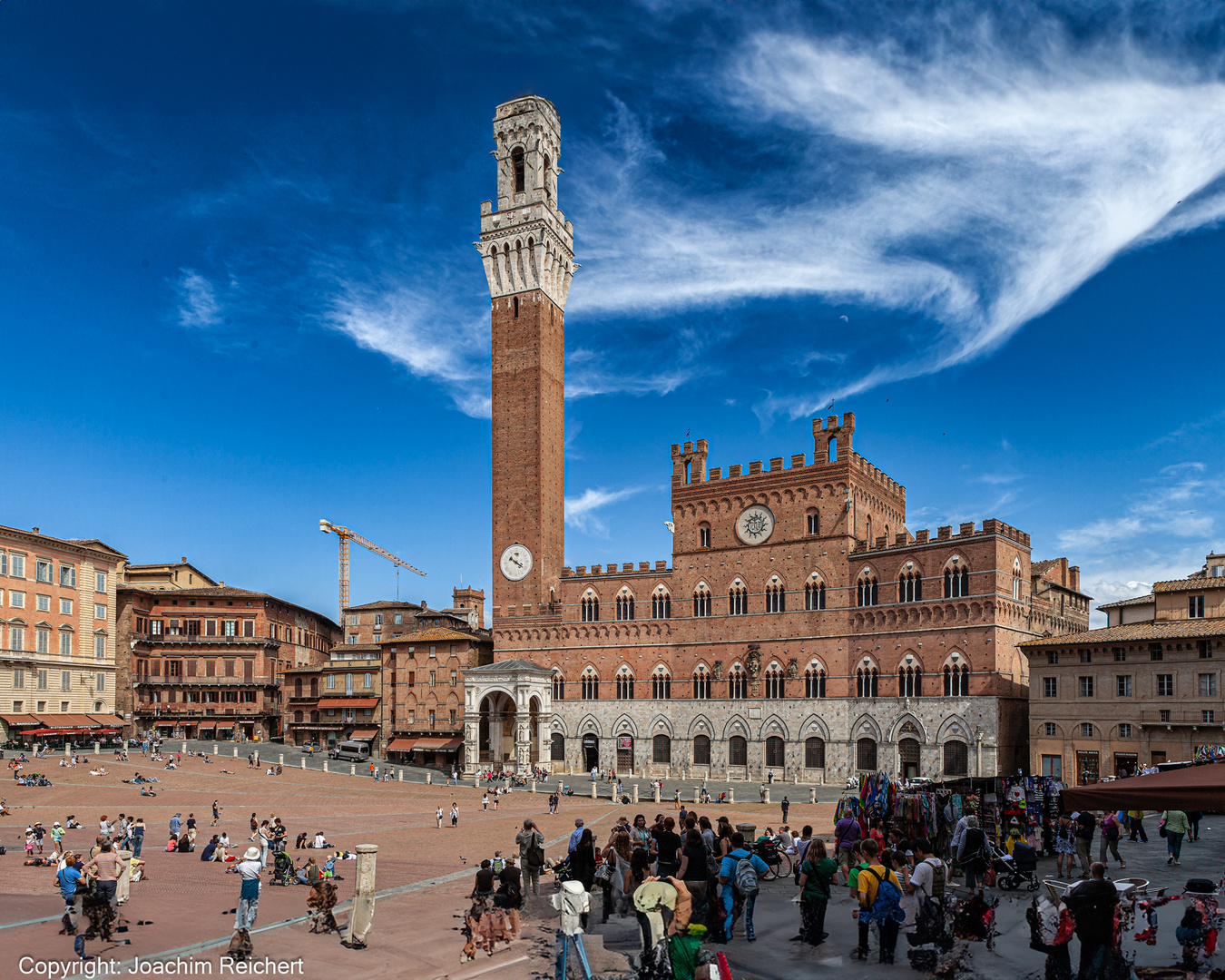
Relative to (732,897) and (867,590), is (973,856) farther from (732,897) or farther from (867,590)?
(867,590)

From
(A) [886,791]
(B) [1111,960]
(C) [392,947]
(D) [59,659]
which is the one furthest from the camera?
(D) [59,659]

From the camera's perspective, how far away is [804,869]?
14.5m

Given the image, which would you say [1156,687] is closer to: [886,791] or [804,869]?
[886,791]

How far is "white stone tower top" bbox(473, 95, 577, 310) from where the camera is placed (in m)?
70.4

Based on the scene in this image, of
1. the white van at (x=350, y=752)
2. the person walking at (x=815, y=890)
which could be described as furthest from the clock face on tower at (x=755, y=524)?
the person walking at (x=815, y=890)

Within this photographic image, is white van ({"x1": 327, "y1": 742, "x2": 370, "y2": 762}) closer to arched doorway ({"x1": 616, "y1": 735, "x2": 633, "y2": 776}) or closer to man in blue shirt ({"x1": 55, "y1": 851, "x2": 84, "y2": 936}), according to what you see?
arched doorway ({"x1": 616, "y1": 735, "x2": 633, "y2": 776})

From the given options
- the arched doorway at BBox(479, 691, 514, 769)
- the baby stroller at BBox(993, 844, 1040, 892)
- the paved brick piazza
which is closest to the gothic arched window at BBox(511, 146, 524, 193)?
the arched doorway at BBox(479, 691, 514, 769)

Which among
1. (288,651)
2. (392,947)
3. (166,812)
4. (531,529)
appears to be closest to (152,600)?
(288,651)

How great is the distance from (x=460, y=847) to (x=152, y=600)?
57.2m

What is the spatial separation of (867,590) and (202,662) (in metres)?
53.8

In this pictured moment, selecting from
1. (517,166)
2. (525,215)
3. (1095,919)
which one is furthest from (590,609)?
(1095,919)

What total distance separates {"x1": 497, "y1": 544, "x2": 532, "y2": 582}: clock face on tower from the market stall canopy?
5283cm

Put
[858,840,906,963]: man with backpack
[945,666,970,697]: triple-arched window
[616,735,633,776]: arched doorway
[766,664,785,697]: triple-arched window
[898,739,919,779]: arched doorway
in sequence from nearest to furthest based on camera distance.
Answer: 1. [858,840,906,963]: man with backpack
2. [945,666,970,697]: triple-arched window
3. [898,739,919,779]: arched doorway
4. [766,664,785,697]: triple-arched window
5. [616,735,633,776]: arched doorway

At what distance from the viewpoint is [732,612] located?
194ft
